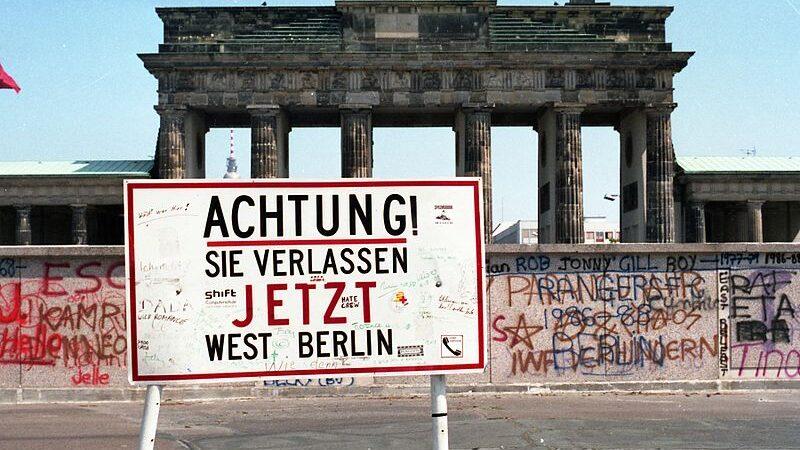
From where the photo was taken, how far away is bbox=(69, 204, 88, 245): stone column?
5947 centimetres

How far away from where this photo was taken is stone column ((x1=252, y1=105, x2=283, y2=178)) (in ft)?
192

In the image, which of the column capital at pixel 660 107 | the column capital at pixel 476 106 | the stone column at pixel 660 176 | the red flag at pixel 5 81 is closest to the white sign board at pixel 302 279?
the red flag at pixel 5 81

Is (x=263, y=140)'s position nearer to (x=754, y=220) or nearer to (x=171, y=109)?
(x=171, y=109)

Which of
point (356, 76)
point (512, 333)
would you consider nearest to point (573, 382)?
point (512, 333)

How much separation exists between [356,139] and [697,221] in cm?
2155

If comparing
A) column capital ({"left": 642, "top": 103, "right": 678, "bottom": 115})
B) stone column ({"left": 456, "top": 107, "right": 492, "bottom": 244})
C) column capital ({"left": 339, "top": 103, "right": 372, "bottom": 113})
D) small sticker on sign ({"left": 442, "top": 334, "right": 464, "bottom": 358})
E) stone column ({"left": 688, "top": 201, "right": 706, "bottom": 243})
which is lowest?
small sticker on sign ({"left": 442, "top": 334, "right": 464, "bottom": 358})

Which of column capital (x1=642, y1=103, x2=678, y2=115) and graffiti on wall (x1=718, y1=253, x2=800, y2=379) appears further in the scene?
column capital (x1=642, y1=103, x2=678, y2=115)

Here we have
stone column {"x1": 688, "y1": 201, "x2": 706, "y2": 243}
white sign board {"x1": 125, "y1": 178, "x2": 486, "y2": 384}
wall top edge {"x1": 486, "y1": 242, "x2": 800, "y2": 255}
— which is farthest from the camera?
stone column {"x1": 688, "y1": 201, "x2": 706, "y2": 243}

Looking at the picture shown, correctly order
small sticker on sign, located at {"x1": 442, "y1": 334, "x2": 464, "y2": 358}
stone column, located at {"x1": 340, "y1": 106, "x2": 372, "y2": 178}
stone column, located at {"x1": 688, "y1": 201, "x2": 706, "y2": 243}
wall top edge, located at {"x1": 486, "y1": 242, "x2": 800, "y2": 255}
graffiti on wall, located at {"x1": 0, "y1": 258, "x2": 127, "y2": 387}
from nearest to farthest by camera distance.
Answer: small sticker on sign, located at {"x1": 442, "y1": 334, "x2": 464, "y2": 358} → graffiti on wall, located at {"x1": 0, "y1": 258, "x2": 127, "y2": 387} → wall top edge, located at {"x1": 486, "y1": 242, "x2": 800, "y2": 255} → stone column, located at {"x1": 340, "y1": 106, "x2": 372, "y2": 178} → stone column, located at {"x1": 688, "y1": 201, "x2": 706, "y2": 243}

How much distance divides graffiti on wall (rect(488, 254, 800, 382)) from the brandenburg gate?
41.1 metres

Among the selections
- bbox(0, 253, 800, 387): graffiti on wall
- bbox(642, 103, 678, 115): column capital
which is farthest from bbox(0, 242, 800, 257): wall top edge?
bbox(642, 103, 678, 115): column capital

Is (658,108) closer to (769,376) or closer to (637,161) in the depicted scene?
(637,161)

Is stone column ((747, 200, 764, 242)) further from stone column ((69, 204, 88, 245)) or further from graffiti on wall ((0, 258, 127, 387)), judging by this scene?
graffiti on wall ((0, 258, 127, 387))

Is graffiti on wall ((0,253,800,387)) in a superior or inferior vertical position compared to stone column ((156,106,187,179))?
inferior
